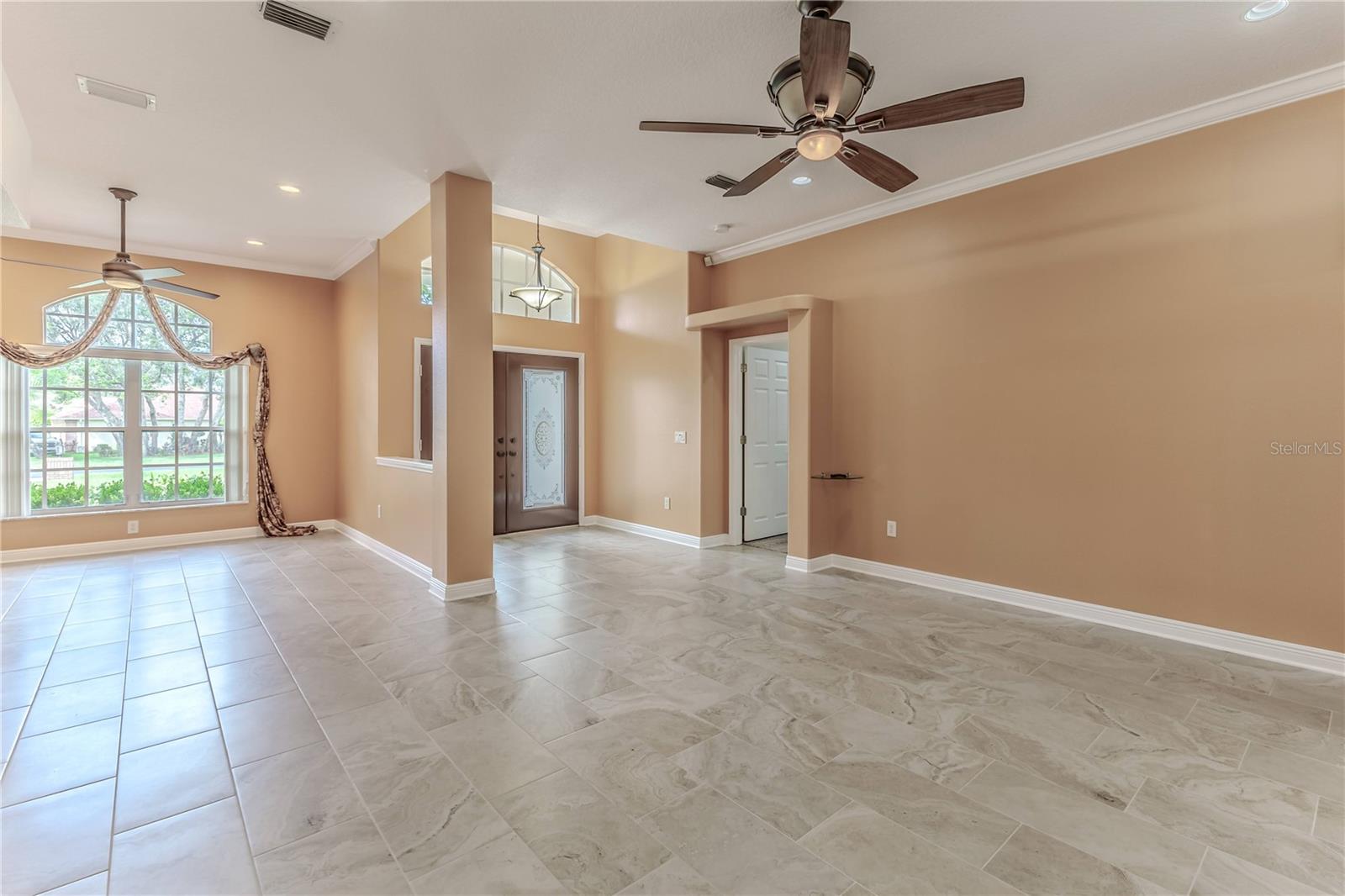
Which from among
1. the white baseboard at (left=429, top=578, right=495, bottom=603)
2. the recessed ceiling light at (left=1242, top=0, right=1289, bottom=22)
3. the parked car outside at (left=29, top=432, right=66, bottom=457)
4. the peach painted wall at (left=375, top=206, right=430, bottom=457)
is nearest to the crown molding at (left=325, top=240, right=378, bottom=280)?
the peach painted wall at (left=375, top=206, right=430, bottom=457)

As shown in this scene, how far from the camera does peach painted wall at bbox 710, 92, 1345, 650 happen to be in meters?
3.16

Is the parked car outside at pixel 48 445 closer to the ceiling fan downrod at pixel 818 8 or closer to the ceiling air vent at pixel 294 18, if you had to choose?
the ceiling air vent at pixel 294 18

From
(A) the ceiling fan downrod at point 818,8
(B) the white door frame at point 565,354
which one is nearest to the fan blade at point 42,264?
(B) the white door frame at point 565,354

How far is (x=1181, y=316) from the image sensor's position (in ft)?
11.6

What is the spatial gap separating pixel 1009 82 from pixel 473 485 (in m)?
3.89

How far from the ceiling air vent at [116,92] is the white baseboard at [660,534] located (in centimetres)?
523

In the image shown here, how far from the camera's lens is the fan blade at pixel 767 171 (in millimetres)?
3000

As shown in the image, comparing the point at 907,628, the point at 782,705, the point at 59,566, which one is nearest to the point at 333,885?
the point at 782,705

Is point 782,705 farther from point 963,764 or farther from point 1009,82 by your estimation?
point 1009,82

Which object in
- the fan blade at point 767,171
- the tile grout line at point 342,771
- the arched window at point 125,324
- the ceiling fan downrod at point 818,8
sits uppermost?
the ceiling fan downrod at point 818,8

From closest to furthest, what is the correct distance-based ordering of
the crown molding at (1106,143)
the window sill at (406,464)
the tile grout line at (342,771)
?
the tile grout line at (342,771)
the crown molding at (1106,143)
the window sill at (406,464)

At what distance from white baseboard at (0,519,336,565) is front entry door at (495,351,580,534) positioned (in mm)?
2368

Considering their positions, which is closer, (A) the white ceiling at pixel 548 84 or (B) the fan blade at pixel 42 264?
(A) the white ceiling at pixel 548 84

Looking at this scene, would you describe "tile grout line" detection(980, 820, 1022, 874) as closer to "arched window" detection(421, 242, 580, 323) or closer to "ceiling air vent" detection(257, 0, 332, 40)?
"ceiling air vent" detection(257, 0, 332, 40)
